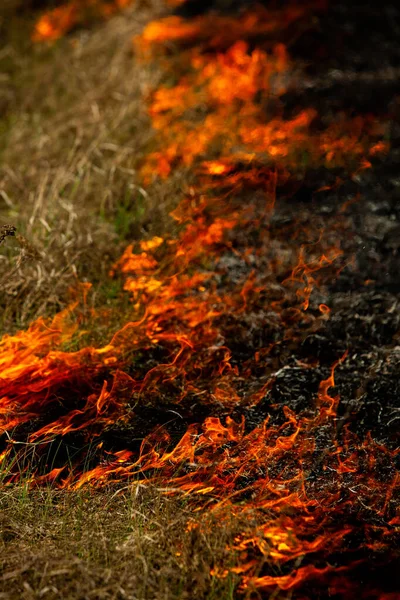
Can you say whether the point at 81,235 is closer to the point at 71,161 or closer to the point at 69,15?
the point at 71,161

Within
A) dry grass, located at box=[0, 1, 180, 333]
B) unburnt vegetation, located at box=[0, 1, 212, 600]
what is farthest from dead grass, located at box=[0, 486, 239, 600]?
dry grass, located at box=[0, 1, 180, 333]

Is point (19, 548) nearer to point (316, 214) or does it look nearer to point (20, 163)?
point (316, 214)

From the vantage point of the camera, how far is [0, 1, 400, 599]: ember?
8.54 feet

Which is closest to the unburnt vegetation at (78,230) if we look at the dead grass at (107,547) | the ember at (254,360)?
the dead grass at (107,547)

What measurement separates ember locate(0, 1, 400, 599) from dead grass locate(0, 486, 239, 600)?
2.9 inches

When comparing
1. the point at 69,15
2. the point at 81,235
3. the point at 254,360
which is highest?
the point at 69,15

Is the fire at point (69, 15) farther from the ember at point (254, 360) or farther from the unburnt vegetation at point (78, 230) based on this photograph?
the ember at point (254, 360)

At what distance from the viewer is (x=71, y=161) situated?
15.8 feet

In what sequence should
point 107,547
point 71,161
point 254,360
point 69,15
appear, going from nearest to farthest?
1. point 107,547
2. point 254,360
3. point 71,161
4. point 69,15

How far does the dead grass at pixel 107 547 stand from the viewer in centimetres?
217

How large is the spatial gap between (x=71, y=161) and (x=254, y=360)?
195 cm

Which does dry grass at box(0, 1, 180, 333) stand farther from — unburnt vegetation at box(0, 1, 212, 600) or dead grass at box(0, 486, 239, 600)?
dead grass at box(0, 486, 239, 600)

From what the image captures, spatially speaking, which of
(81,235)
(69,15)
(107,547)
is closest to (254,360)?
(81,235)

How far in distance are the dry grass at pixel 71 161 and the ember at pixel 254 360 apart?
154mm
